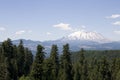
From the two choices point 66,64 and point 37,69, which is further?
point 66,64

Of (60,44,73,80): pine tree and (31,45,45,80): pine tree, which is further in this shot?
(60,44,73,80): pine tree

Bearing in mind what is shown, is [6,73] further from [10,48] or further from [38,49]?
[38,49]

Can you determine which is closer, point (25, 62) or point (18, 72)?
point (18, 72)

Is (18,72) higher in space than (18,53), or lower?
lower

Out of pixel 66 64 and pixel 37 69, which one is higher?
pixel 37 69

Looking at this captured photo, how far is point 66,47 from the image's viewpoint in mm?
68812

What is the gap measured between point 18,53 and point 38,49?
51953 millimetres

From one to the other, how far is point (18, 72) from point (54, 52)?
18.2 m

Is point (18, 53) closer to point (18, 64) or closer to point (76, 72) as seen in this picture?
point (18, 64)

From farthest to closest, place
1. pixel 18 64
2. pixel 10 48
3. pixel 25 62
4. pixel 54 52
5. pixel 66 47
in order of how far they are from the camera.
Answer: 1. pixel 25 62
2. pixel 18 64
3. pixel 10 48
4. pixel 54 52
5. pixel 66 47

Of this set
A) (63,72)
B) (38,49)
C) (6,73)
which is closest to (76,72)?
(63,72)

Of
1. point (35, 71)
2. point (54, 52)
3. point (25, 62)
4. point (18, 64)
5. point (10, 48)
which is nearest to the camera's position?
point (35, 71)

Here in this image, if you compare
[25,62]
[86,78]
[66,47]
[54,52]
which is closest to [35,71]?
[66,47]

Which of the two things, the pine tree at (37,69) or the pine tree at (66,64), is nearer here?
the pine tree at (37,69)
